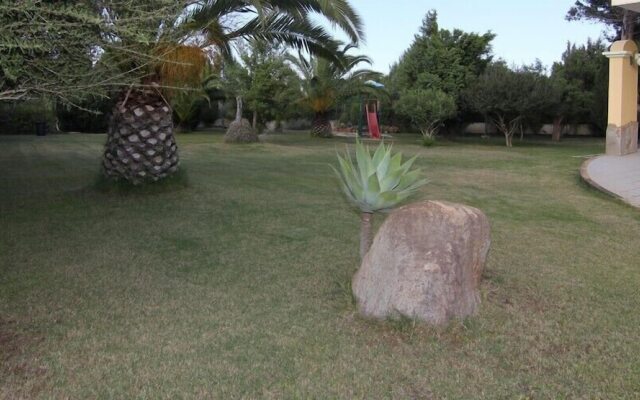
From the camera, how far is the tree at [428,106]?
23828 mm

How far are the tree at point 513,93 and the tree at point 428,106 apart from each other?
49.1 inches

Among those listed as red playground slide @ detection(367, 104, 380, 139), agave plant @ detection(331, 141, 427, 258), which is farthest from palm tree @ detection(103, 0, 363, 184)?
red playground slide @ detection(367, 104, 380, 139)

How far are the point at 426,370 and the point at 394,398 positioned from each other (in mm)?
391

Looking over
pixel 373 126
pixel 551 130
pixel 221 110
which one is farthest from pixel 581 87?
pixel 221 110

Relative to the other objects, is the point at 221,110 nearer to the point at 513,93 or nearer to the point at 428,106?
the point at 428,106

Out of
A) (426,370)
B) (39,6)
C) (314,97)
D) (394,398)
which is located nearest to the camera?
(39,6)

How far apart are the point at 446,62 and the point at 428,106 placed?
4130 millimetres

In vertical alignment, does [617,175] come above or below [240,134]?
below

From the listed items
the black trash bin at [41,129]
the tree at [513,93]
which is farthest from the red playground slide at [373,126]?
the black trash bin at [41,129]

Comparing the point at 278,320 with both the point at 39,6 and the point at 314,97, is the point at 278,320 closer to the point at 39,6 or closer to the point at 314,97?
the point at 39,6

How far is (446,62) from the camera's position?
87.7ft

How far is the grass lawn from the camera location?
329 centimetres

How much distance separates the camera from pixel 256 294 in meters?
4.76

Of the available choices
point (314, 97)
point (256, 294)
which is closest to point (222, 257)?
point (256, 294)
